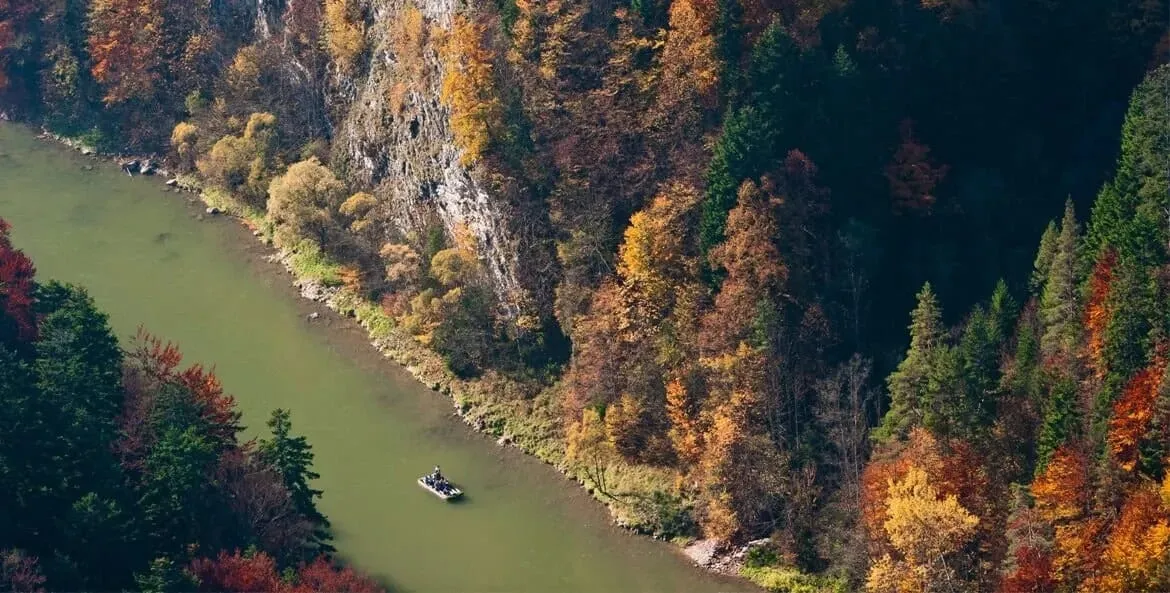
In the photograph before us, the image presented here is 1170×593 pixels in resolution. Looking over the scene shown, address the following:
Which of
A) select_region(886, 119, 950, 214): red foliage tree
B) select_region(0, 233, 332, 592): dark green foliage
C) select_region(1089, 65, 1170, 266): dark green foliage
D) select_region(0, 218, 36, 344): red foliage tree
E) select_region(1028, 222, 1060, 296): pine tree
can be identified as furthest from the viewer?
select_region(886, 119, 950, 214): red foliage tree

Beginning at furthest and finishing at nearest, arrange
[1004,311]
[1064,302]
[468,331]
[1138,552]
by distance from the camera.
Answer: [468,331]
[1004,311]
[1064,302]
[1138,552]

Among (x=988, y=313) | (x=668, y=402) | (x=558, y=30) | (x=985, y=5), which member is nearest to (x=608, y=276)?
(x=668, y=402)

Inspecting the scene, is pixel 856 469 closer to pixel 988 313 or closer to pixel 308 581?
pixel 988 313

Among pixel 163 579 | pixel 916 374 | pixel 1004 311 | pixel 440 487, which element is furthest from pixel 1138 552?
pixel 163 579

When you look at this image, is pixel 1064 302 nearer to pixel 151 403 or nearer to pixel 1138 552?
pixel 1138 552

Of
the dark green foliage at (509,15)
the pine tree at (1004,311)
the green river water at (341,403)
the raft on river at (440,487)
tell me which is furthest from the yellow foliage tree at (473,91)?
the pine tree at (1004,311)

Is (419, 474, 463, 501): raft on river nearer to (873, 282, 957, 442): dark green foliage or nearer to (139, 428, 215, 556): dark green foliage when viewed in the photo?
(139, 428, 215, 556): dark green foliage

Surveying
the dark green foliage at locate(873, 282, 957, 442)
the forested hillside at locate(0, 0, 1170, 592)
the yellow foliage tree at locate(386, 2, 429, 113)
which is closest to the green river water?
the forested hillside at locate(0, 0, 1170, 592)
